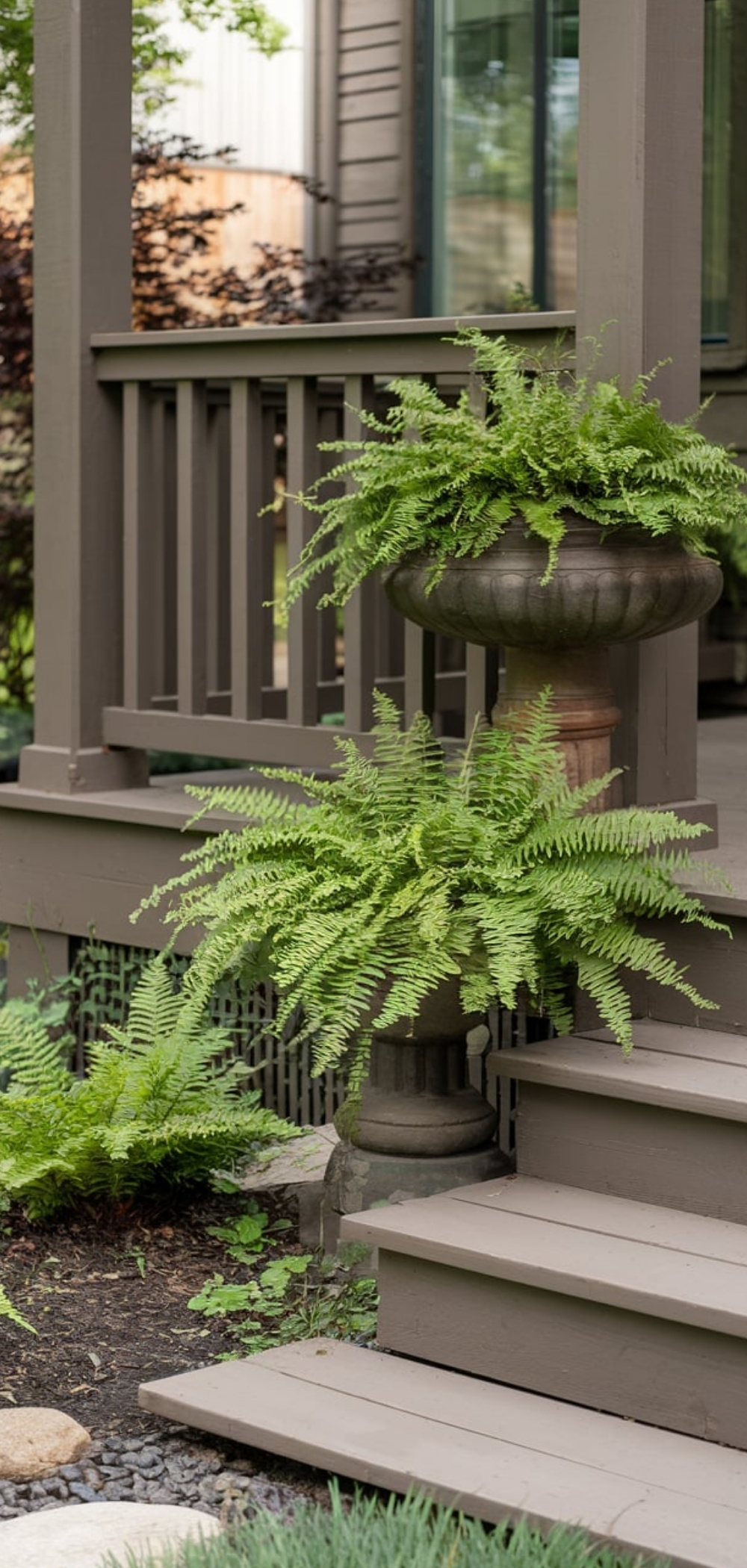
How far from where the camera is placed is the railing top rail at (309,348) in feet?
12.7

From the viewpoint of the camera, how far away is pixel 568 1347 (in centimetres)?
302

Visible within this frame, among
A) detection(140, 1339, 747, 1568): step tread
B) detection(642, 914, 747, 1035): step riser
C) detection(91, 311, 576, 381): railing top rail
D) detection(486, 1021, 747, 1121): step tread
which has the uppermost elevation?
detection(91, 311, 576, 381): railing top rail

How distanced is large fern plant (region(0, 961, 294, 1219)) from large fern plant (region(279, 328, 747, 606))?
1.03 metres

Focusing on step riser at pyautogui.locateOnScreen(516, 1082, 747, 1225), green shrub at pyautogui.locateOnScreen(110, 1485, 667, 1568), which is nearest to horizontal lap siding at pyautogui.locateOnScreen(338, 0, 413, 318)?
step riser at pyautogui.locateOnScreen(516, 1082, 747, 1225)

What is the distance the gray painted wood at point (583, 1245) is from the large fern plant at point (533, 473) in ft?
3.45

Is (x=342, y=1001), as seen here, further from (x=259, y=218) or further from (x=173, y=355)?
(x=259, y=218)

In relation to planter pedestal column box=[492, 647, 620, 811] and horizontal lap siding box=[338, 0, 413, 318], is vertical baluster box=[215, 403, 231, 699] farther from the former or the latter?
horizontal lap siding box=[338, 0, 413, 318]

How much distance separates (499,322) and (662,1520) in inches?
87.8

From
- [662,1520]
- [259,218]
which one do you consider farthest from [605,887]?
[259,218]

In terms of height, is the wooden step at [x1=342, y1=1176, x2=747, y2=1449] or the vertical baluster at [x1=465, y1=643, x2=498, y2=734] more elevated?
the vertical baluster at [x1=465, y1=643, x2=498, y2=734]

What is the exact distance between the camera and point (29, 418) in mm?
7660

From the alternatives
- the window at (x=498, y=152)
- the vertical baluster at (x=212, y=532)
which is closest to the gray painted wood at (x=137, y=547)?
the vertical baluster at (x=212, y=532)

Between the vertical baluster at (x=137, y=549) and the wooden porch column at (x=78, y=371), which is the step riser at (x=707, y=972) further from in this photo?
the wooden porch column at (x=78, y=371)

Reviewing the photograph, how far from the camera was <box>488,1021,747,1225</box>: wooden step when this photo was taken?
10.5ft
